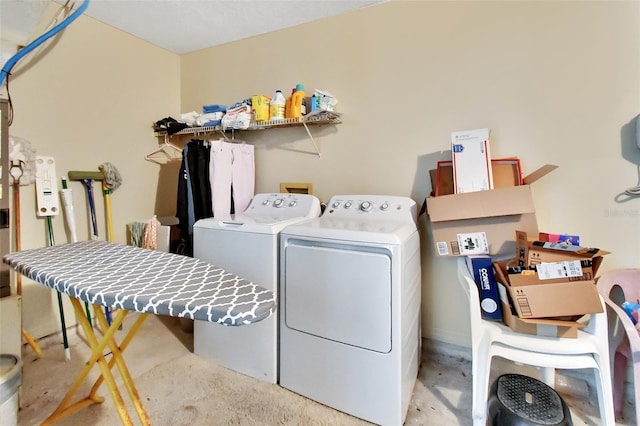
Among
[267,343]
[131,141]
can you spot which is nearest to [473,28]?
[267,343]

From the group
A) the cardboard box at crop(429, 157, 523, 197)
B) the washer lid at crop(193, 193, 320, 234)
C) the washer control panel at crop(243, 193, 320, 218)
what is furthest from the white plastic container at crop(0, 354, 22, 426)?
the cardboard box at crop(429, 157, 523, 197)

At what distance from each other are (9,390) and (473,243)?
2.23 metres

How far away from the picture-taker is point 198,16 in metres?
2.33

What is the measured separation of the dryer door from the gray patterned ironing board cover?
1.73 feet

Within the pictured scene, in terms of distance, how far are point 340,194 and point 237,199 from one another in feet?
2.80

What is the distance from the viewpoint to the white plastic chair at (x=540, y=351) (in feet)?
4.18

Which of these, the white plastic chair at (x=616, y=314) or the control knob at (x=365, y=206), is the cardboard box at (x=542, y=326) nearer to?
the white plastic chair at (x=616, y=314)

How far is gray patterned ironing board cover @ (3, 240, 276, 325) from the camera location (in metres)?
0.87

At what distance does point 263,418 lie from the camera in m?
1.54

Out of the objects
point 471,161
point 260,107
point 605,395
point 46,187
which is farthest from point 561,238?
point 46,187

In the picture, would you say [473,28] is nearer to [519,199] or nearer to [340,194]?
[519,199]


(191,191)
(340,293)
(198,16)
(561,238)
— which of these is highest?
(198,16)

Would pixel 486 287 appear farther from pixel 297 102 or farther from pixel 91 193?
pixel 91 193

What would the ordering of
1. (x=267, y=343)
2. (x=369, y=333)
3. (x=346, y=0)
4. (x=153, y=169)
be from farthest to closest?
1. (x=153, y=169)
2. (x=346, y=0)
3. (x=267, y=343)
4. (x=369, y=333)
